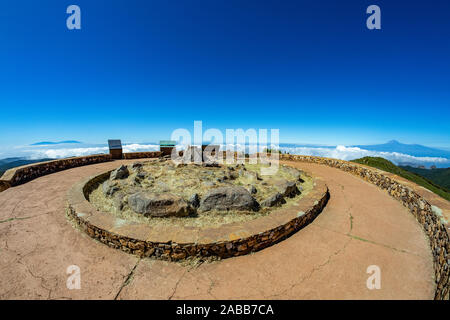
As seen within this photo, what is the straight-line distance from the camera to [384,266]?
105 inches

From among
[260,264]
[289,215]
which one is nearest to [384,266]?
[289,215]

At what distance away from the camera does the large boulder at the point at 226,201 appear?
3.88m

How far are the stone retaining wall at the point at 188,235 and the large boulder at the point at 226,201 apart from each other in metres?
0.69

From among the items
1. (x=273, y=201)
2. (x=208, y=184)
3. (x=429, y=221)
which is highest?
(x=208, y=184)

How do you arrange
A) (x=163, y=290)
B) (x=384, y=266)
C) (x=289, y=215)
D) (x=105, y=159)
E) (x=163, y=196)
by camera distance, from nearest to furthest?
(x=163, y=290) < (x=384, y=266) < (x=289, y=215) < (x=163, y=196) < (x=105, y=159)

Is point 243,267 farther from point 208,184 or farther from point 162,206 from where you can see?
point 208,184

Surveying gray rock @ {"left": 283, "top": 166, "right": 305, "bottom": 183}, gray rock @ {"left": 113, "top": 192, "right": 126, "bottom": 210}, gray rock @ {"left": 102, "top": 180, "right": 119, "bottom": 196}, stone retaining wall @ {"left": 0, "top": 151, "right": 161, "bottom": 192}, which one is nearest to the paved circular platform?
gray rock @ {"left": 113, "top": 192, "right": 126, "bottom": 210}

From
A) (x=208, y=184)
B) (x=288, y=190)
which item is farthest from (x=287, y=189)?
(x=208, y=184)

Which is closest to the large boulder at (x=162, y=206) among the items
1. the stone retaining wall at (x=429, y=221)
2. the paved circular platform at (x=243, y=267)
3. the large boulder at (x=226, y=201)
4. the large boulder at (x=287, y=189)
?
the large boulder at (x=226, y=201)

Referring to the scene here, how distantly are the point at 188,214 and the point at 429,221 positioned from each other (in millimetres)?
4750

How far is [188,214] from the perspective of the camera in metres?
3.73

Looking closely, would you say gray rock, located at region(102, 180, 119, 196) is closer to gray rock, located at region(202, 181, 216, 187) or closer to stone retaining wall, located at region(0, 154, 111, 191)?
gray rock, located at region(202, 181, 216, 187)
